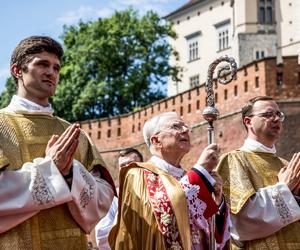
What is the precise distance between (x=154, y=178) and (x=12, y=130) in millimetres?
1178

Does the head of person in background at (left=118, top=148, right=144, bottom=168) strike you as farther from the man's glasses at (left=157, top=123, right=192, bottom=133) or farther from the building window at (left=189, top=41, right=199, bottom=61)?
the building window at (left=189, top=41, right=199, bottom=61)

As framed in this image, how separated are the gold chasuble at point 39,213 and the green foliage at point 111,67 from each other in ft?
125

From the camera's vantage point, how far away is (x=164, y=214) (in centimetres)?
615

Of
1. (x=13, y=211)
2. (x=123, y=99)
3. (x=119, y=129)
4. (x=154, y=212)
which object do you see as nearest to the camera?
(x=13, y=211)

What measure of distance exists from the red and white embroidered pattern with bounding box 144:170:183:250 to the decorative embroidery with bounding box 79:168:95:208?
0.78 m

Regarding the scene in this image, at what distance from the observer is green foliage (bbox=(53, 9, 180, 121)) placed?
1757 inches

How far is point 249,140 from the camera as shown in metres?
7.37

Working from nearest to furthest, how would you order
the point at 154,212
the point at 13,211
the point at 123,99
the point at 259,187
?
the point at 13,211
the point at 154,212
the point at 259,187
the point at 123,99

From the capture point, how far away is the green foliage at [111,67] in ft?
146

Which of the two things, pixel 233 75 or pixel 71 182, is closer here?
pixel 71 182

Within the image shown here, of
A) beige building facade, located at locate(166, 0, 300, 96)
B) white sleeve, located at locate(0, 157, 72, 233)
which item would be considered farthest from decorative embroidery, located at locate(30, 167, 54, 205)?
beige building facade, located at locate(166, 0, 300, 96)

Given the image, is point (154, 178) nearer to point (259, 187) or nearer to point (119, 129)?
point (259, 187)

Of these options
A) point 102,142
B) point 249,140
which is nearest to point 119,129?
point 102,142

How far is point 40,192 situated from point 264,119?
2464 millimetres
